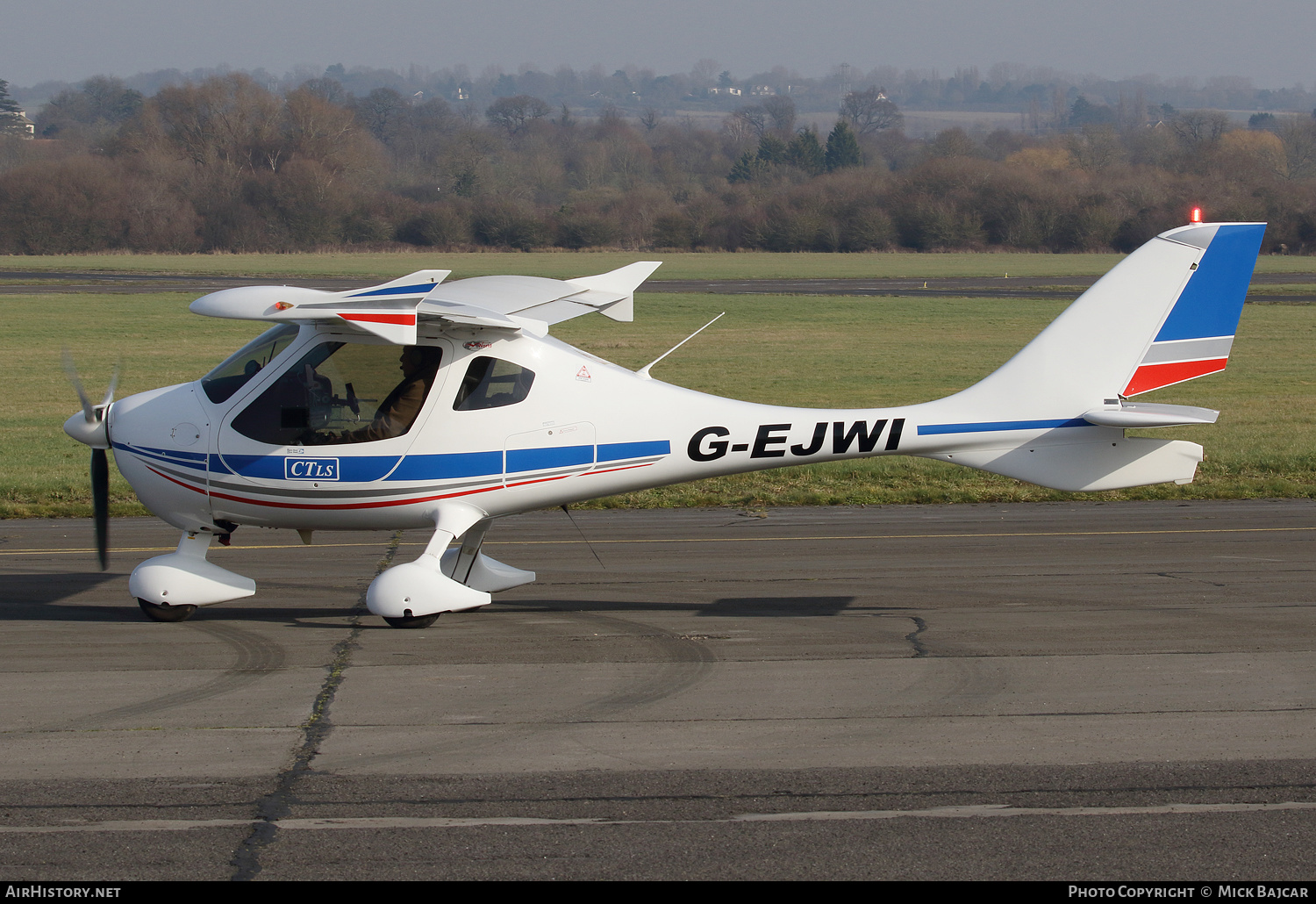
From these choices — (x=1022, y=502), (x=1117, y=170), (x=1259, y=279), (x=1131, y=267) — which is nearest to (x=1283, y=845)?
(x=1131, y=267)

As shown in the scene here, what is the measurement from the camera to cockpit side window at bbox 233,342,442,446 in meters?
9.51

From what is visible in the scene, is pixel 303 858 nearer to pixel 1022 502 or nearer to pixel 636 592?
pixel 636 592

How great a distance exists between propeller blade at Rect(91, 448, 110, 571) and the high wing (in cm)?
173

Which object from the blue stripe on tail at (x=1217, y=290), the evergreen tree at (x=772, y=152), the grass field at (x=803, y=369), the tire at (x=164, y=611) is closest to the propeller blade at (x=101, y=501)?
the tire at (x=164, y=611)

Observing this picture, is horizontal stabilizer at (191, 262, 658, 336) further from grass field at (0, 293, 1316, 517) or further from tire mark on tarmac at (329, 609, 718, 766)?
grass field at (0, 293, 1316, 517)

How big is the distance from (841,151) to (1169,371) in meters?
158

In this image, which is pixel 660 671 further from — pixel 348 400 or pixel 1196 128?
pixel 1196 128

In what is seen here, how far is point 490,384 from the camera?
379 inches

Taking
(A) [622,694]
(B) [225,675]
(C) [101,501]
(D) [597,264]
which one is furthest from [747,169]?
(A) [622,694]

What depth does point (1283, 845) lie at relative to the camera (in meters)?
5.77

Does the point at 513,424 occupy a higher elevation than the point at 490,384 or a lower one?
lower

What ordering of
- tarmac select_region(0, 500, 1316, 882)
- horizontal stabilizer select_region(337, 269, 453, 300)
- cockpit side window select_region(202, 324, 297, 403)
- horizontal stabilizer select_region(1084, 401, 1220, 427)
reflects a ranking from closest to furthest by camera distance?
tarmac select_region(0, 500, 1316, 882) → horizontal stabilizer select_region(337, 269, 453, 300) → horizontal stabilizer select_region(1084, 401, 1220, 427) → cockpit side window select_region(202, 324, 297, 403)

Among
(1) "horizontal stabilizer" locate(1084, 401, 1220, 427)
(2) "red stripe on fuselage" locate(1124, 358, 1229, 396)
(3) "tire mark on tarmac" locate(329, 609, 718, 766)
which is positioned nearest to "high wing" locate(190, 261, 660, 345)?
(3) "tire mark on tarmac" locate(329, 609, 718, 766)

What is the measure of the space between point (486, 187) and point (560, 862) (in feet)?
431
